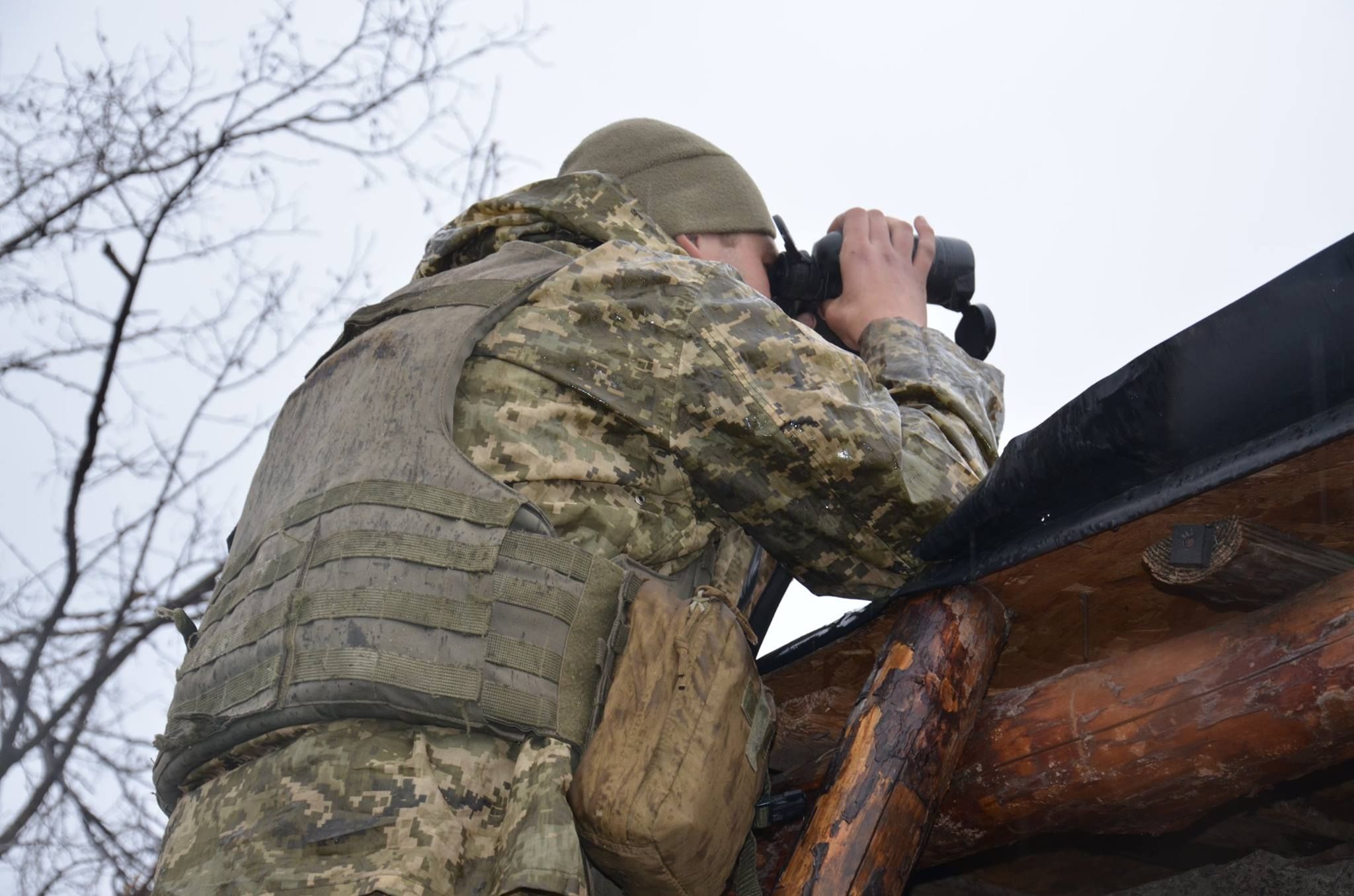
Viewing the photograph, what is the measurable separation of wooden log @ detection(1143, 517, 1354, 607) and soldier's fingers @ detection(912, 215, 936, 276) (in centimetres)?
118

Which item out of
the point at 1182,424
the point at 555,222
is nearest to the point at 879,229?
the point at 555,222

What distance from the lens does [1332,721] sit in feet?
5.73

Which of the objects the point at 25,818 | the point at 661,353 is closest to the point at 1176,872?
the point at 661,353

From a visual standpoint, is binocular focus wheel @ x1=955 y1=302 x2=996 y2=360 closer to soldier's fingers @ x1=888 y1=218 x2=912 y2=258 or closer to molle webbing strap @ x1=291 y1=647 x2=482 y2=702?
soldier's fingers @ x1=888 y1=218 x2=912 y2=258

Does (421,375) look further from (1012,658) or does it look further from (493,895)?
(1012,658)

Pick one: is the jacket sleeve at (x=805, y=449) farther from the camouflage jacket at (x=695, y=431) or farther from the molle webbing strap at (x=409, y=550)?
the molle webbing strap at (x=409, y=550)

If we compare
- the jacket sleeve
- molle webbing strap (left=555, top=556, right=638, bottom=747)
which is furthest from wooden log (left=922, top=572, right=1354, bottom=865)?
molle webbing strap (left=555, top=556, right=638, bottom=747)

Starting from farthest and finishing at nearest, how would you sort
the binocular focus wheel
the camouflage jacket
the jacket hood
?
the binocular focus wheel
the jacket hood
the camouflage jacket

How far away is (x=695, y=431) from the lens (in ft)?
7.12

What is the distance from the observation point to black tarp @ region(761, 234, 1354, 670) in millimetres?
1660

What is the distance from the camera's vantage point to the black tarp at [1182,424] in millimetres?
1660

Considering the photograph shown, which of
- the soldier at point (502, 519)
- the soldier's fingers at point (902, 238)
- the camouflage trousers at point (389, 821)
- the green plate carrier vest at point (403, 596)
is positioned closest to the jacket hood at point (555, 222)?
→ the soldier at point (502, 519)

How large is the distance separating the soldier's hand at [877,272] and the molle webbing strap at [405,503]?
3.57 ft

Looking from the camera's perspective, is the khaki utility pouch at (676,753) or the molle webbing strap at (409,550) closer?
the khaki utility pouch at (676,753)
